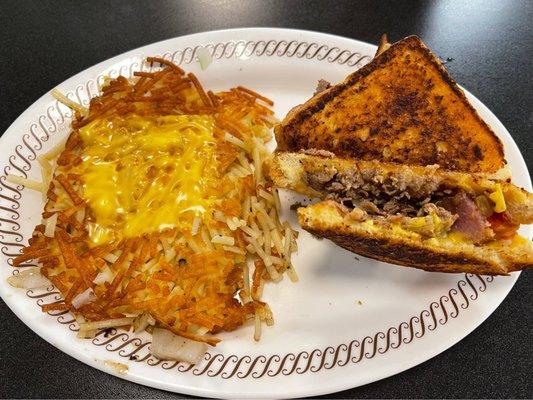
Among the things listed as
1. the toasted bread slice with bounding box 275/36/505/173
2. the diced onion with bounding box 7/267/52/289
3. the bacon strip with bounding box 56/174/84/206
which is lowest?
the diced onion with bounding box 7/267/52/289

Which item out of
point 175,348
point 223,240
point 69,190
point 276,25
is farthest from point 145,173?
point 276,25

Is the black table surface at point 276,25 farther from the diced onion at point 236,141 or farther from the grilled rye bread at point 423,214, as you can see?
the diced onion at point 236,141

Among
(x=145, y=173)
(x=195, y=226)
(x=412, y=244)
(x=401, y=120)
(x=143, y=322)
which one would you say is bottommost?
(x=143, y=322)

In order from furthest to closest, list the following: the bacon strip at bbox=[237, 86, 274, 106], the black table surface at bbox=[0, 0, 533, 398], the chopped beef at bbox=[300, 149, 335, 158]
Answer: the black table surface at bbox=[0, 0, 533, 398] → the bacon strip at bbox=[237, 86, 274, 106] → the chopped beef at bbox=[300, 149, 335, 158]

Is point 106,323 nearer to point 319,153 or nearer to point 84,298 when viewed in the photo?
point 84,298

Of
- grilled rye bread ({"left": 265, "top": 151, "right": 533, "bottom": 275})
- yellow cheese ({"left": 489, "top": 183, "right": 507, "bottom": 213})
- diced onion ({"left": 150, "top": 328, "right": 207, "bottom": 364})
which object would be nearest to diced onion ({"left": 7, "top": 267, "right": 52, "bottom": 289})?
diced onion ({"left": 150, "top": 328, "right": 207, "bottom": 364})

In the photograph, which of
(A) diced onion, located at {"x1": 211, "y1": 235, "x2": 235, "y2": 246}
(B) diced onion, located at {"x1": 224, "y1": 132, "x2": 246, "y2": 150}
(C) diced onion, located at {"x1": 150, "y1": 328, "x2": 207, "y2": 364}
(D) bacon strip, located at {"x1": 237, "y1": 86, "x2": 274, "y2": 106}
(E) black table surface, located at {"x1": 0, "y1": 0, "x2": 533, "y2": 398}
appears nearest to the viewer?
(C) diced onion, located at {"x1": 150, "y1": 328, "x2": 207, "y2": 364}

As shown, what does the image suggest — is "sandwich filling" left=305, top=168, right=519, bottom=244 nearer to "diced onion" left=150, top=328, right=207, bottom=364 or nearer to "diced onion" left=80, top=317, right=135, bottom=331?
"diced onion" left=150, top=328, right=207, bottom=364
